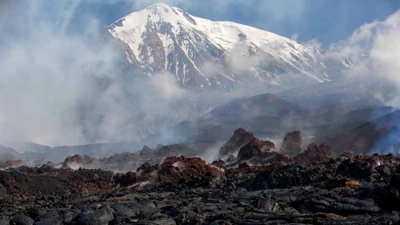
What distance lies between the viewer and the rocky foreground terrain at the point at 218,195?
16109 millimetres

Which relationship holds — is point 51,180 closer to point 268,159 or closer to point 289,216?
point 268,159

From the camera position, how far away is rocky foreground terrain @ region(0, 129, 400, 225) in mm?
16109

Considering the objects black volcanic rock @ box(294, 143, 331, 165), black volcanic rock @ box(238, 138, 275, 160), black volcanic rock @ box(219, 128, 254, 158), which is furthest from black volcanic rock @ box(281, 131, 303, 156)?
black volcanic rock @ box(238, 138, 275, 160)

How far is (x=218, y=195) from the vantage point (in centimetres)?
2366

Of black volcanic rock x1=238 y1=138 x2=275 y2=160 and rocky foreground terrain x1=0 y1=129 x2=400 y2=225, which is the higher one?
black volcanic rock x1=238 y1=138 x2=275 y2=160

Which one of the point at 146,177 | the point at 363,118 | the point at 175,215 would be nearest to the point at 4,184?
the point at 146,177

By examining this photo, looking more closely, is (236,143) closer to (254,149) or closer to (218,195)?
(254,149)

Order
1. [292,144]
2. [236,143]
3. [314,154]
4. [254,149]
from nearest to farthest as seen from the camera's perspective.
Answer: [314,154] < [254,149] < [292,144] < [236,143]

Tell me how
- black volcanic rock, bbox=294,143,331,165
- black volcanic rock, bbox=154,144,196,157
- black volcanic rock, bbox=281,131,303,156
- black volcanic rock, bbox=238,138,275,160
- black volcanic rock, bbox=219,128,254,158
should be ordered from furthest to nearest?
black volcanic rock, bbox=154,144,196,157, black volcanic rock, bbox=219,128,254,158, black volcanic rock, bbox=281,131,303,156, black volcanic rock, bbox=238,138,275,160, black volcanic rock, bbox=294,143,331,165

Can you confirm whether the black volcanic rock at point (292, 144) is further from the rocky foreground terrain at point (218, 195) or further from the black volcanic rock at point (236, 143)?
the rocky foreground terrain at point (218, 195)

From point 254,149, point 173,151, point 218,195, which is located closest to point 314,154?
point 254,149

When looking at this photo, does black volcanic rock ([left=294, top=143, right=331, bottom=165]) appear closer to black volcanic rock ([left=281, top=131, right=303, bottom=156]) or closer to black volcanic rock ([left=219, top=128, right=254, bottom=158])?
black volcanic rock ([left=281, top=131, right=303, bottom=156])

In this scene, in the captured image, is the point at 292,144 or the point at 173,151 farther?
the point at 173,151

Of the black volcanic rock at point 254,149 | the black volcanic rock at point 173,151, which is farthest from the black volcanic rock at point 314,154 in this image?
the black volcanic rock at point 173,151
